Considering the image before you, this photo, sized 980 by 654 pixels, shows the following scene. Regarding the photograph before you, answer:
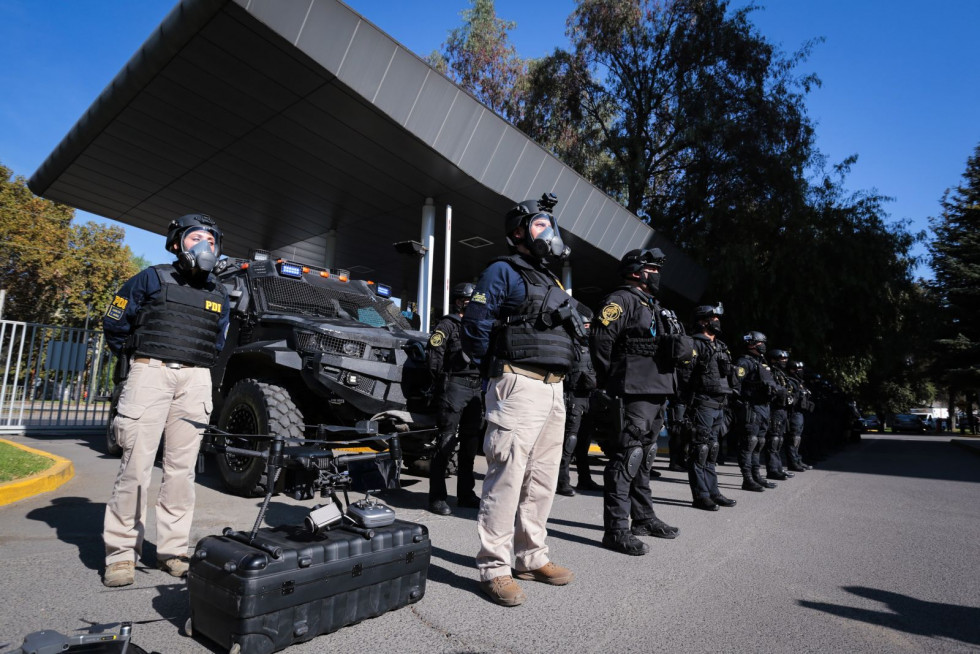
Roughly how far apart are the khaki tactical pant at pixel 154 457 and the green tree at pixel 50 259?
2757cm

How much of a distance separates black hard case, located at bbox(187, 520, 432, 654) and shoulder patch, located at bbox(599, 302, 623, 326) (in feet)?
6.97

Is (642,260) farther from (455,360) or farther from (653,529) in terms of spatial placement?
(653,529)

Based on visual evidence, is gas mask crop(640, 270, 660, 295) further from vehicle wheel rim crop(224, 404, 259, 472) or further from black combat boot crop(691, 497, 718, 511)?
vehicle wheel rim crop(224, 404, 259, 472)

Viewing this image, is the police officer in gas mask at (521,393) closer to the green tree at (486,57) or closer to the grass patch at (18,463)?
the grass patch at (18,463)

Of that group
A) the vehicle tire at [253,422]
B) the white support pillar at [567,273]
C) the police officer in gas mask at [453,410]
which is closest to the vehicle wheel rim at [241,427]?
the vehicle tire at [253,422]

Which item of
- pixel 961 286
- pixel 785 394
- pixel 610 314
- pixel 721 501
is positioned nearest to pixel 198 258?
pixel 610 314

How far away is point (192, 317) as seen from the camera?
3.59m

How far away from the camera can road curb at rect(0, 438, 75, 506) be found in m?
5.02

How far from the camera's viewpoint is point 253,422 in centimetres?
533

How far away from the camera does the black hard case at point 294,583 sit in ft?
7.65

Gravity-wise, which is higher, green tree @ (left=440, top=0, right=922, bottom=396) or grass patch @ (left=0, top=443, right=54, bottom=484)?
green tree @ (left=440, top=0, right=922, bottom=396)

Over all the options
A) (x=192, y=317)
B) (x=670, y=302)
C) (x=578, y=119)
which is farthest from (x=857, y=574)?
(x=578, y=119)

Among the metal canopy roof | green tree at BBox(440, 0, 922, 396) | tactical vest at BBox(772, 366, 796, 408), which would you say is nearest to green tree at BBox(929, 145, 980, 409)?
green tree at BBox(440, 0, 922, 396)

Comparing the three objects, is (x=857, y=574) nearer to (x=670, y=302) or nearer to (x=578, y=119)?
(x=670, y=302)
